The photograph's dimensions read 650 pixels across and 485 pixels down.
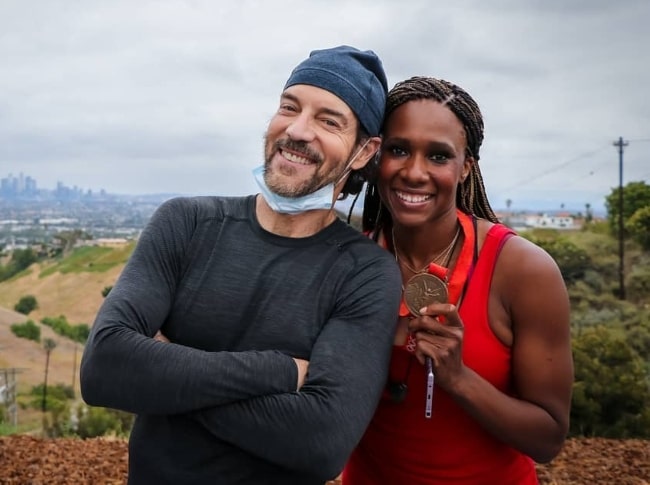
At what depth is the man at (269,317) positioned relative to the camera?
2297 millimetres

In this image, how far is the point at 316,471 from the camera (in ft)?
7.63

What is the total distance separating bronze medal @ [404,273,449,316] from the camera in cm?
244

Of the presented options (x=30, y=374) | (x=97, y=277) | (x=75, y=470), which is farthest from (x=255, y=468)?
(x=97, y=277)

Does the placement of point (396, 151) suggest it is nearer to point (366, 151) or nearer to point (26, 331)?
point (366, 151)

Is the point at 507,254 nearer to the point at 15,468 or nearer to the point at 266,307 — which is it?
the point at 266,307

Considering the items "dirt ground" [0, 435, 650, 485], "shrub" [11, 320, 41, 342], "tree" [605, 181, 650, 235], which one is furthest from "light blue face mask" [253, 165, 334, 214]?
"shrub" [11, 320, 41, 342]

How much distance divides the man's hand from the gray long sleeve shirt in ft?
0.09

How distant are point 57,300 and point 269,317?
6010 cm

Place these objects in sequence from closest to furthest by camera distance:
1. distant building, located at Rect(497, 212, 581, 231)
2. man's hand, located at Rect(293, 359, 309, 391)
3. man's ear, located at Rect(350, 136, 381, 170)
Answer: man's hand, located at Rect(293, 359, 309, 391)
man's ear, located at Rect(350, 136, 381, 170)
distant building, located at Rect(497, 212, 581, 231)

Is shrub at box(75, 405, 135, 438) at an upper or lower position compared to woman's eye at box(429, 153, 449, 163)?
lower

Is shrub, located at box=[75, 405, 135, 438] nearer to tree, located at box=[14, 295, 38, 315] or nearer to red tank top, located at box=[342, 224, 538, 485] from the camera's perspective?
red tank top, located at box=[342, 224, 538, 485]

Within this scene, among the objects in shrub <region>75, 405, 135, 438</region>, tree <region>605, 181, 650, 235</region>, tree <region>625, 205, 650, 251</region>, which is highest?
tree <region>605, 181, 650, 235</region>

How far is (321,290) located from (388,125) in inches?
28.8

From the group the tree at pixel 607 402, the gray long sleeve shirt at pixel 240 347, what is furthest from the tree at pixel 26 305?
the gray long sleeve shirt at pixel 240 347
